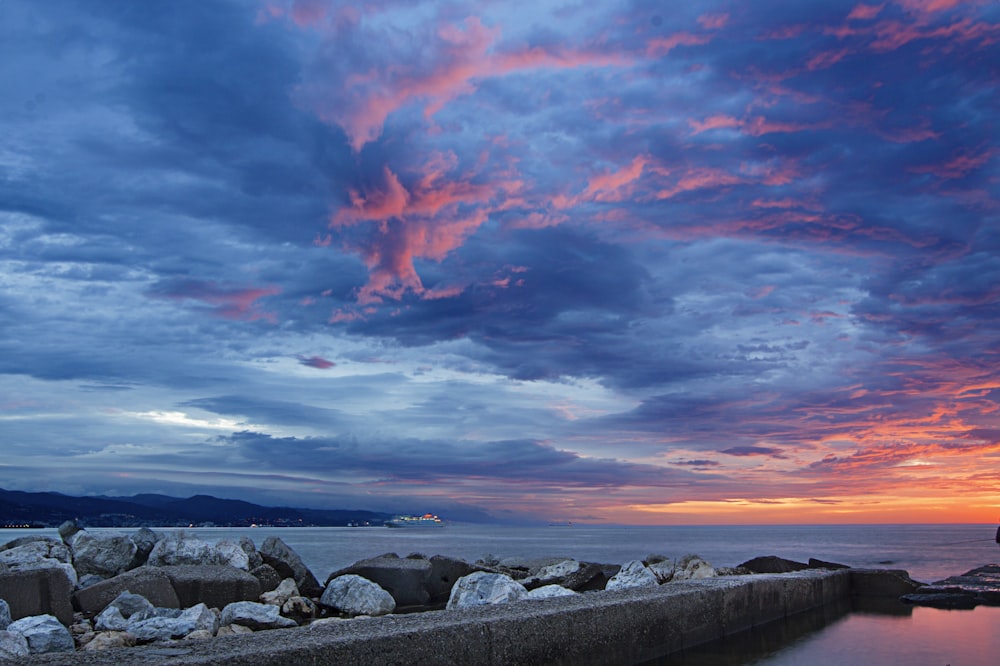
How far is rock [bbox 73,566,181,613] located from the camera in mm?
10320

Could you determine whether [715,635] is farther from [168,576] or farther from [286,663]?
[168,576]

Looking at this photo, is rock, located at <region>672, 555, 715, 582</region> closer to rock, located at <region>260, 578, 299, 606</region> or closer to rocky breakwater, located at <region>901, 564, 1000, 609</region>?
rocky breakwater, located at <region>901, 564, 1000, 609</region>

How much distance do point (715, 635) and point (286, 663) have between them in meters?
4.14

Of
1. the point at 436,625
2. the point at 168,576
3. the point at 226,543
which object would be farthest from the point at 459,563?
the point at 436,625

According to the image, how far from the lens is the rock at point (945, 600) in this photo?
9.52 metres

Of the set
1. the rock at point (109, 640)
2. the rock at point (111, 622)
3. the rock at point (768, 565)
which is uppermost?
the rock at point (768, 565)

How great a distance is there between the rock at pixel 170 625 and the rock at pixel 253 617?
0.57 ft

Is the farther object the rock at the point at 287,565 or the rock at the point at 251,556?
the rock at the point at 287,565

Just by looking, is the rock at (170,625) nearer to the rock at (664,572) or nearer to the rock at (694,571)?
the rock at (664,572)

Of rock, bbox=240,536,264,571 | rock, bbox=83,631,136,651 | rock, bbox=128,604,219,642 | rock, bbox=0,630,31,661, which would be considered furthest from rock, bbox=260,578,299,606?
rock, bbox=0,630,31,661

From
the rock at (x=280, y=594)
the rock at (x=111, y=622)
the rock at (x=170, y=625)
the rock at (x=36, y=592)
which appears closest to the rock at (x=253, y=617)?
the rock at (x=170, y=625)

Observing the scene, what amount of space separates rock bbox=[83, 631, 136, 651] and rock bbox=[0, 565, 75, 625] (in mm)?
1316

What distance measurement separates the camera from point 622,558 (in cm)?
4422

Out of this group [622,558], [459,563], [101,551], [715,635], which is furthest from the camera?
[622,558]
